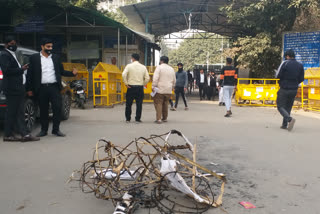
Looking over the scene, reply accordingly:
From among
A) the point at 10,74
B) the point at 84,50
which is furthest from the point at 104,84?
the point at 84,50

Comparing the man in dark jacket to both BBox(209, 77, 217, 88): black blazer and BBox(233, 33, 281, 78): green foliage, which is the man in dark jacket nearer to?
BBox(209, 77, 217, 88): black blazer

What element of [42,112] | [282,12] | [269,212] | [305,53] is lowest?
[269,212]

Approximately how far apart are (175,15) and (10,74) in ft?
59.3

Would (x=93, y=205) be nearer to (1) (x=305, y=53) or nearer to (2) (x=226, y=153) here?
(2) (x=226, y=153)

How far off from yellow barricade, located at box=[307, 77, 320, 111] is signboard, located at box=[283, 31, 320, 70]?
2.94 metres

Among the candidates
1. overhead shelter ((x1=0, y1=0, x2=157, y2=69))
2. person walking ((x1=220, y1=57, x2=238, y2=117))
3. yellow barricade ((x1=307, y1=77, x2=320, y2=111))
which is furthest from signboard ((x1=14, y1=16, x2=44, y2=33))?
yellow barricade ((x1=307, y1=77, x2=320, y2=111))

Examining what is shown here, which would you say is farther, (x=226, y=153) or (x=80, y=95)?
(x=80, y=95)

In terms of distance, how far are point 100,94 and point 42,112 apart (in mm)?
6079

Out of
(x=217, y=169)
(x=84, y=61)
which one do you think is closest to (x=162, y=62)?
(x=217, y=169)

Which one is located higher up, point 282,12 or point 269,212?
point 282,12

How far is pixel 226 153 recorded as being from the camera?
5.08 meters

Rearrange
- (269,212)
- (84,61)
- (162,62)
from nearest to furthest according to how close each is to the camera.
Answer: (269,212) → (162,62) → (84,61)

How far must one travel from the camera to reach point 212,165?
14.3 feet

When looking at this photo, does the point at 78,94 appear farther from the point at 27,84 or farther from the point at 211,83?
the point at 211,83
